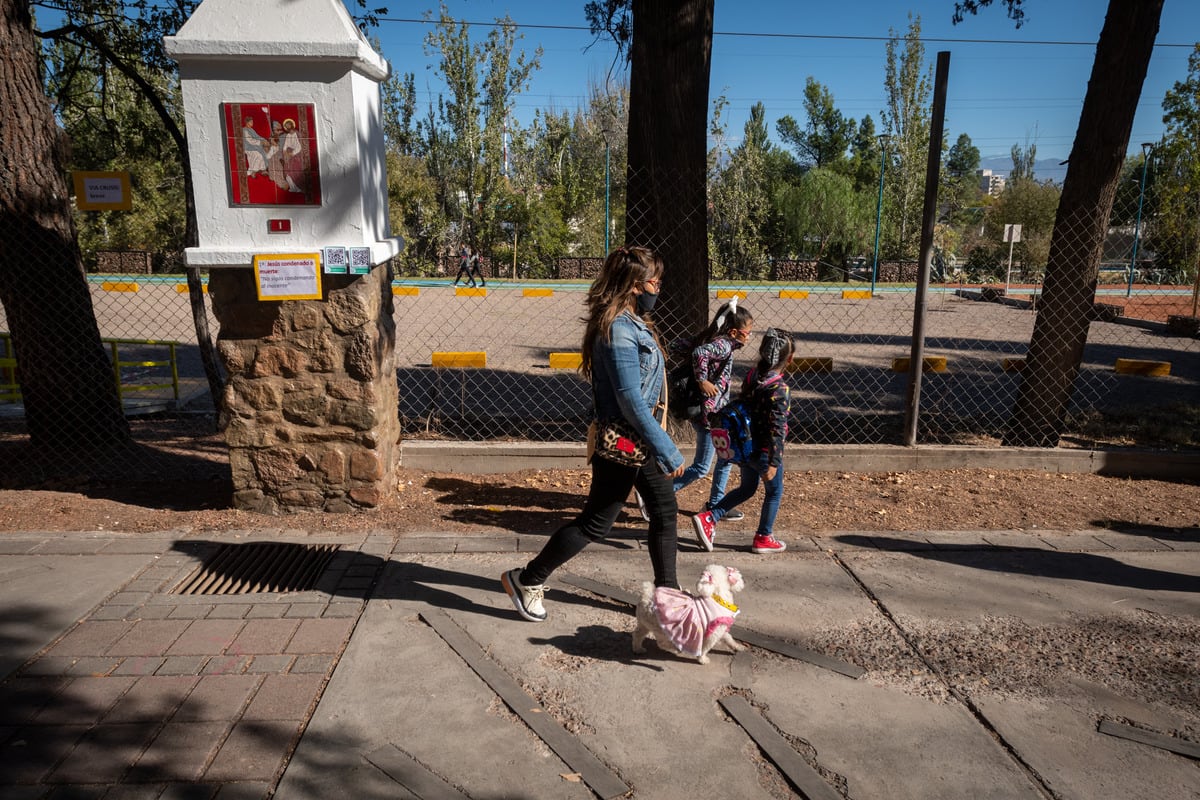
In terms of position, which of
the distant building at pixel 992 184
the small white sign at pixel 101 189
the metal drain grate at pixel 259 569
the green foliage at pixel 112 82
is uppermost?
the distant building at pixel 992 184

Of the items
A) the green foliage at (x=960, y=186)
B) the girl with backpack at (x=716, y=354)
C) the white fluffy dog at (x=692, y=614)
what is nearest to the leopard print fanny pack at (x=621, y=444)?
the white fluffy dog at (x=692, y=614)

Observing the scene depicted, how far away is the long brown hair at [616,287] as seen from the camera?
3570 mm

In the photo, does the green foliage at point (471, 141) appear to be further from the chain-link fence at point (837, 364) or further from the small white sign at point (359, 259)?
the small white sign at point (359, 259)

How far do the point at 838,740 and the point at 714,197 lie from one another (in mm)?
31101

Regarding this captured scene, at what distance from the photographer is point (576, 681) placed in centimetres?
349

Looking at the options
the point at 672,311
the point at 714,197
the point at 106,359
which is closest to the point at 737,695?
the point at 672,311

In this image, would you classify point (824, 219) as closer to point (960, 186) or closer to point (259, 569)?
point (960, 186)

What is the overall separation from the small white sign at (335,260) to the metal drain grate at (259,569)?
1663 millimetres

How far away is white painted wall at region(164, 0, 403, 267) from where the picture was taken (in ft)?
15.6

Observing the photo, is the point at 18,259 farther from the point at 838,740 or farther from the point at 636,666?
the point at 838,740

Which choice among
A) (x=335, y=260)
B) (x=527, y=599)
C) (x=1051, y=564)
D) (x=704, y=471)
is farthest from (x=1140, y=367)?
(x=335, y=260)

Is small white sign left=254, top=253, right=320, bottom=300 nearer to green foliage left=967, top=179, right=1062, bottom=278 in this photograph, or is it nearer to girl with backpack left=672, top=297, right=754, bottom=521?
girl with backpack left=672, top=297, right=754, bottom=521

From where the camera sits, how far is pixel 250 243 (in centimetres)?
505

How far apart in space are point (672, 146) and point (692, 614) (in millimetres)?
3937
